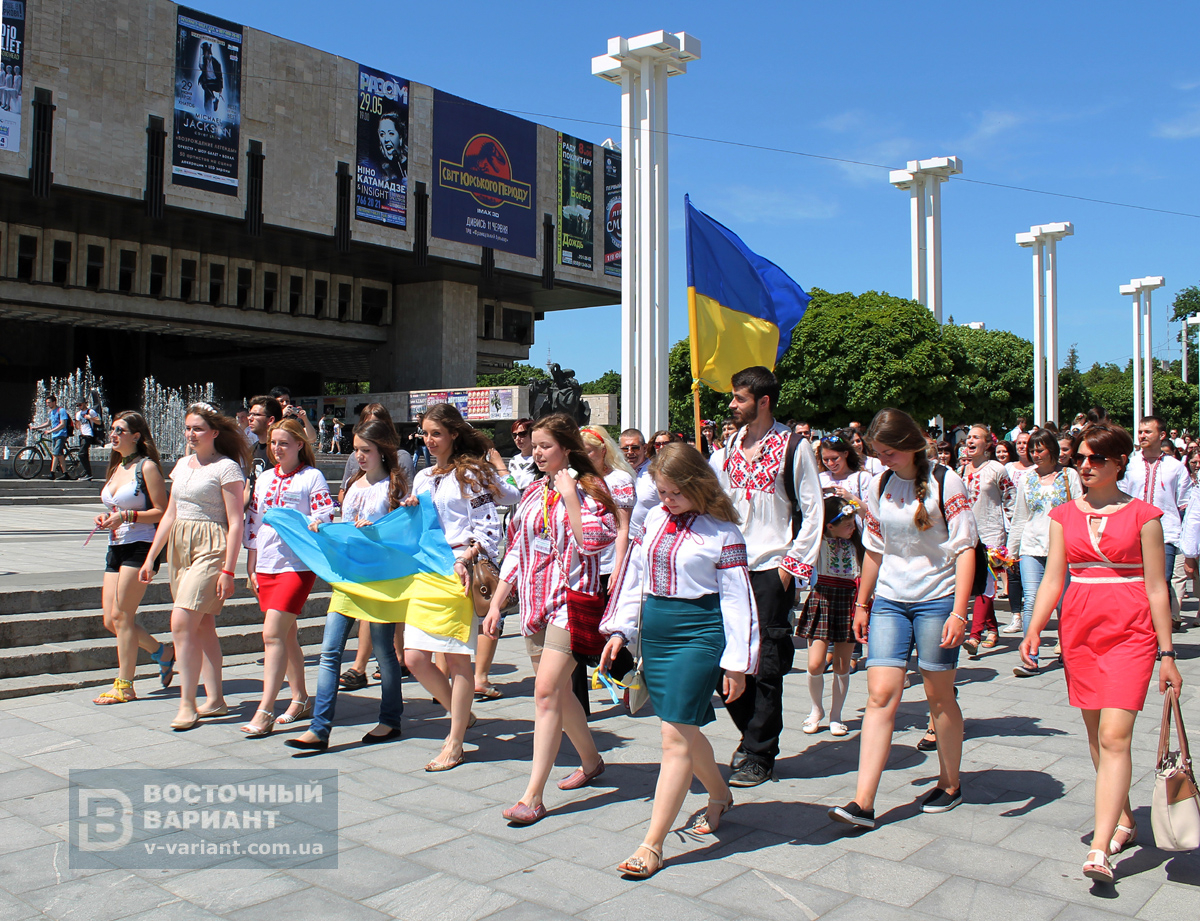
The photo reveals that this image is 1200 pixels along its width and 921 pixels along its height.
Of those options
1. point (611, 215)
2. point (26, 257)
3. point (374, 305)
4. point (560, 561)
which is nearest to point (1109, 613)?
point (560, 561)

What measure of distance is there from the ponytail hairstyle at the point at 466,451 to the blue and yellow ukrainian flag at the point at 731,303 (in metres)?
2.72

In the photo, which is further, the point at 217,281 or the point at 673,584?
the point at 217,281

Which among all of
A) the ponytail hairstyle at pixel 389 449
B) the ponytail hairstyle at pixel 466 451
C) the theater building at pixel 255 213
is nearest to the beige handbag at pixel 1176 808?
the ponytail hairstyle at pixel 466 451

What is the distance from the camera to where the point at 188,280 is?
42.8 metres

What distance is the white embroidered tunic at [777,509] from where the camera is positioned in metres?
4.75

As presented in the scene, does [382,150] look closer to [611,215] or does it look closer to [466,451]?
[611,215]

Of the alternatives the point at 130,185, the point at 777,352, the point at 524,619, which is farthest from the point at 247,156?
the point at 524,619

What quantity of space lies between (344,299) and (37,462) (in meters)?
28.4

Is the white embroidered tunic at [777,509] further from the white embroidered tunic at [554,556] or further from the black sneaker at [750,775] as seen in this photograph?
the black sneaker at [750,775]

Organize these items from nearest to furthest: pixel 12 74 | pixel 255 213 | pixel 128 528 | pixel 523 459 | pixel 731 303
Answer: pixel 128 528
pixel 731 303
pixel 523 459
pixel 12 74
pixel 255 213

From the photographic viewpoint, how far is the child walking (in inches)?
227

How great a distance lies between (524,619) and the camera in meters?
4.69

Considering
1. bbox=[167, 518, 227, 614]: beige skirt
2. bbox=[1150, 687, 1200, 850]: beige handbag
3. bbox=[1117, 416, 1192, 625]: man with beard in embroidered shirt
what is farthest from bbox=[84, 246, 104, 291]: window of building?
bbox=[1150, 687, 1200, 850]: beige handbag

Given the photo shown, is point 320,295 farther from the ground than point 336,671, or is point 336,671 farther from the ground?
point 320,295
